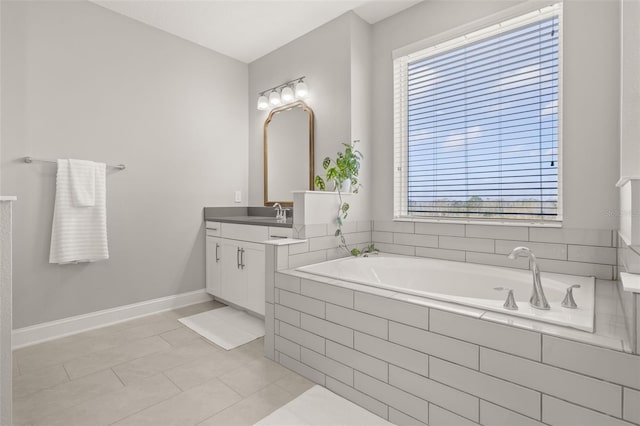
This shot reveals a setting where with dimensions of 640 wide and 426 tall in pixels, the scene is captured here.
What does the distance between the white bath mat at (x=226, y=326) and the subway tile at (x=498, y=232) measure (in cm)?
177

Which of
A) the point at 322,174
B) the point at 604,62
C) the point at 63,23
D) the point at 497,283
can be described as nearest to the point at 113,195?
the point at 63,23

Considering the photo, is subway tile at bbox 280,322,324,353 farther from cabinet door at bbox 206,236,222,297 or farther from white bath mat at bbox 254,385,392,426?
cabinet door at bbox 206,236,222,297

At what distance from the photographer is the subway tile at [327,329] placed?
164 cm

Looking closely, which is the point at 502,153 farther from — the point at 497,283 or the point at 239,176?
the point at 239,176

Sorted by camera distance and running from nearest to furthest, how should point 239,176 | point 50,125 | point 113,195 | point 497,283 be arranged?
point 497,283, point 50,125, point 113,195, point 239,176

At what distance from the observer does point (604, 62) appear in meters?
1.75

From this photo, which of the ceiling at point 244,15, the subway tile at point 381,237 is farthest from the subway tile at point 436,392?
the ceiling at point 244,15

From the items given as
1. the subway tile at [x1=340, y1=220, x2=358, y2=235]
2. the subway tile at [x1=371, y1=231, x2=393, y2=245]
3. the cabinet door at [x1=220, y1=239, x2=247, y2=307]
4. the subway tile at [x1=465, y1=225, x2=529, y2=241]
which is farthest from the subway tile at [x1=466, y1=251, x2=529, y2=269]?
the cabinet door at [x1=220, y1=239, x2=247, y2=307]

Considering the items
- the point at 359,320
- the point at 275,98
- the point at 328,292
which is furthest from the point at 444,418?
the point at 275,98

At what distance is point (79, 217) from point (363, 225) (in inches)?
89.4

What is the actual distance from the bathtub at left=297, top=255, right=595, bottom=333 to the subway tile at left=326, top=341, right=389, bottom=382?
35 centimetres

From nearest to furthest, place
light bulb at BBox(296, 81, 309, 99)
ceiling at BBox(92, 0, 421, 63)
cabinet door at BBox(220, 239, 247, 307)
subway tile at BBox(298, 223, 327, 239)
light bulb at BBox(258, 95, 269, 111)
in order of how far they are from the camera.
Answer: subway tile at BBox(298, 223, 327, 239), ceiling at BBox(92, 0, 421, 63), cabinet door at BBox(220, 239, 247, 307), light bulb at BBox(296, 81, 309, 99), light bulb at BBox(258, 95, 269, 111)

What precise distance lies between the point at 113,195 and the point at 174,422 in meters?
1.97

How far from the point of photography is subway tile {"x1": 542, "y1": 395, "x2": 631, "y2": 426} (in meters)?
0.95
